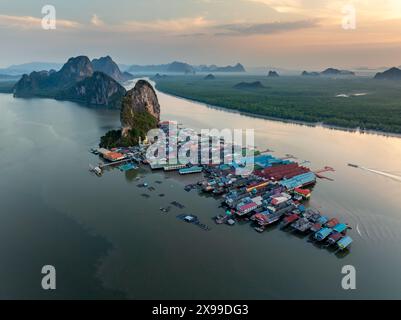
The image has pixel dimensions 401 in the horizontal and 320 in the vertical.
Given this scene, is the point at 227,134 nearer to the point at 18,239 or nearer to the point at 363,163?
the point at 363,163

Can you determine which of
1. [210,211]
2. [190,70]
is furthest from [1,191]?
[190,70]

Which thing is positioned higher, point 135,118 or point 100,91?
point 100,91

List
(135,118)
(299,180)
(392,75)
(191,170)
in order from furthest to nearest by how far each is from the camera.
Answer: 1. (392,75)
2. (135,118)
3. (191,170)
4. (299,180)

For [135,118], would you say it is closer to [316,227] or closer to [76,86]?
[316,227]

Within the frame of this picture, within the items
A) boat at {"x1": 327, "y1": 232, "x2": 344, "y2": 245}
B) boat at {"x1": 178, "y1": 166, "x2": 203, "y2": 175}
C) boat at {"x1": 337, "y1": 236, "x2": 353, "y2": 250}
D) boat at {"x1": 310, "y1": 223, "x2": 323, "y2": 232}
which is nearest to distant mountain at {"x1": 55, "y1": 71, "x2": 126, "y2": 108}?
boat at {"x1": 178, "y1": 166, "x2": 203, "y2": 175}

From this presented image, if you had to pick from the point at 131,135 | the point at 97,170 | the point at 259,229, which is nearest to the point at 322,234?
the point at 259,229

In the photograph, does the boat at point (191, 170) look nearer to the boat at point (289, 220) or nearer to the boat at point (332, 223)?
the boat at point (289, 220)

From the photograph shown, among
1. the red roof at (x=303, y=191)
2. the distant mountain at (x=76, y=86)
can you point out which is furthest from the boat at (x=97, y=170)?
the distant mountain at (x=76, y=86)
